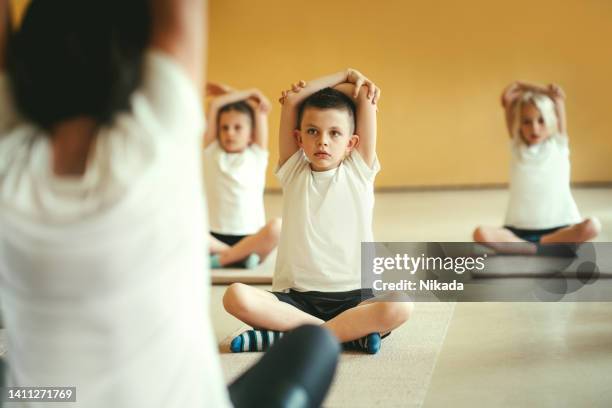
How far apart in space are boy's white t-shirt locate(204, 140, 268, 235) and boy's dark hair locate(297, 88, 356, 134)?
4.64ft

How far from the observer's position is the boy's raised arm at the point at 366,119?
2.33 metres

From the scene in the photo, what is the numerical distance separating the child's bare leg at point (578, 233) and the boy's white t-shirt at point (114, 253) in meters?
3.01

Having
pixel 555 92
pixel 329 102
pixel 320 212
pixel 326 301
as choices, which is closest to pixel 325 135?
pixel 329 102

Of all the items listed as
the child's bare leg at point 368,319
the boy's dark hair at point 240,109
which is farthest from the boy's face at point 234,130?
the child's bare leg at point 368,319

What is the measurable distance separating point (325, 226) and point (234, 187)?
1528 millimetres

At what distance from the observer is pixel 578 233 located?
362cm

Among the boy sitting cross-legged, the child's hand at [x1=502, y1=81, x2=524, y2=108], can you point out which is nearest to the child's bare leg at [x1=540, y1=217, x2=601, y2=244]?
the child's hand at [x1=502, y1=81, x2=524, y2=108]

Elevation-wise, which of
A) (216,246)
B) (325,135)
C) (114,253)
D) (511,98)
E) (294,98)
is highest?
(511,98)

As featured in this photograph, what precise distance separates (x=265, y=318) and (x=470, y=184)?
16.3 feet

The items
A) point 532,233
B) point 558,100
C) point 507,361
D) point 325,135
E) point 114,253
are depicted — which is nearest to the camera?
point 114,253

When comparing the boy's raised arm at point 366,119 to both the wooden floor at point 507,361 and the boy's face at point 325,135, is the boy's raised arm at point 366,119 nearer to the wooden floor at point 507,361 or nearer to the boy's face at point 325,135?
the boy's face at point 325,135

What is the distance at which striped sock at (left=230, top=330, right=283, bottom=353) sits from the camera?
2.22 m

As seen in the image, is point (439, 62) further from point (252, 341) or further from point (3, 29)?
point (3, 29)

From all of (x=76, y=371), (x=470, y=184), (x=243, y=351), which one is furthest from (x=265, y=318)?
(x=470, y=184)
